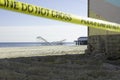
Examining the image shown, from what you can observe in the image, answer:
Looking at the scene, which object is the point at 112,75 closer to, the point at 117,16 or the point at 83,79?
the point at 83,79

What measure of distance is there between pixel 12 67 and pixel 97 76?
2.57 metres

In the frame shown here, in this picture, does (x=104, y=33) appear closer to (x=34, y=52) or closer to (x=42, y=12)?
(x=34, y=52)

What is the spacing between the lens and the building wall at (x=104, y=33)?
13250 millimetres

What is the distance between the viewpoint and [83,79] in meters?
7.25

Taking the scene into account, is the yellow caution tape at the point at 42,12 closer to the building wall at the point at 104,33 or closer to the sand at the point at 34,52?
the building wall at the point at 104,33

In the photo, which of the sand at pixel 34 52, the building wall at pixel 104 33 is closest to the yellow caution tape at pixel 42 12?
the building wall at pixel 104 33

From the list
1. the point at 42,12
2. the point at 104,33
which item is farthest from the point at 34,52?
the point at 42,12

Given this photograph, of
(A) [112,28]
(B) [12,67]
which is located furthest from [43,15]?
(B) [12,67]

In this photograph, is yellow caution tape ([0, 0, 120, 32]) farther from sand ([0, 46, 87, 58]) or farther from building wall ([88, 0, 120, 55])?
sand ([0, 46, 87, 58])

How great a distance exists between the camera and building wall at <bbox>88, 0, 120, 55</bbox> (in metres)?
13.2

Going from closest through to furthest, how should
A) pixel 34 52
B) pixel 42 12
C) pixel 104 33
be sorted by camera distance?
1. pixel 42 12
2. pixel 104 33
3. pixel 34 52

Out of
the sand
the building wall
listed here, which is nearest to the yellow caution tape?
the building wall

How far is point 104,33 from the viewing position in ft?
A: 45.7

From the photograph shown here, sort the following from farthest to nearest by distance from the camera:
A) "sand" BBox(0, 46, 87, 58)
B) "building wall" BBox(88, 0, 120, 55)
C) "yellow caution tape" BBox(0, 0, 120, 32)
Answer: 1. "sand" BBox(0, 46, 87, 58)
2. "building wall" BBox(88, 0, 120, 55)
3. "yellow caution tape" BBox(0, 0, 120, 32)
